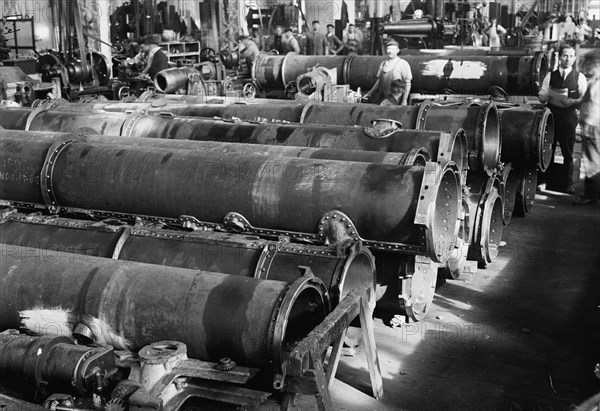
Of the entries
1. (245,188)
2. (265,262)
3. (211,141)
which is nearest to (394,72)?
(211,141)

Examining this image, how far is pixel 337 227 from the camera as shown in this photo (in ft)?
16.1

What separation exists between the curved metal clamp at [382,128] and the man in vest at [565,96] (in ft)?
11.8

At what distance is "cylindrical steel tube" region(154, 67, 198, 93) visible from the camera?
11.7 meters

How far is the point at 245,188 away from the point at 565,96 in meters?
5.66

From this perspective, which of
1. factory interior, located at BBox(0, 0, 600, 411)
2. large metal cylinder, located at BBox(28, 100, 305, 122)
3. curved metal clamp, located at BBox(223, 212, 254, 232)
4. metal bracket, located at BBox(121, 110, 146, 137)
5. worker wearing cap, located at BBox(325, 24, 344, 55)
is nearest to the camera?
factory interior, located at BBox(0, 0, 600, 411)

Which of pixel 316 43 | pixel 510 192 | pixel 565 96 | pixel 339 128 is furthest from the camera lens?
pixel 316 43

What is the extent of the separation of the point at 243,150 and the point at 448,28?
46.6 ft

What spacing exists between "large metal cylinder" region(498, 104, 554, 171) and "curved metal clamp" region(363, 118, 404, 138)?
84.4 inches

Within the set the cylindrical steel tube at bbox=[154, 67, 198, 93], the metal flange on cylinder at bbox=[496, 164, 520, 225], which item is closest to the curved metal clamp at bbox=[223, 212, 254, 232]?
the metal flange on cylinder at bbox=[496, 164, 520, 225]

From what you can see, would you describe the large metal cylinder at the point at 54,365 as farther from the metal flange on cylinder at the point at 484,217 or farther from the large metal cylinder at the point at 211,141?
the metal flange on cylinder at the point at 484,217

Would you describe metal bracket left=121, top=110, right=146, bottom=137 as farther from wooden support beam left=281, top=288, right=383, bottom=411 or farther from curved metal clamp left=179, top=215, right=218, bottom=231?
wooden support beam left=281, top=288, right=383, bottom=411

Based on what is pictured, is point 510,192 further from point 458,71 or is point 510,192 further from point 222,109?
point 458,71

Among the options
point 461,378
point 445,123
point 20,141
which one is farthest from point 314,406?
point 445,123

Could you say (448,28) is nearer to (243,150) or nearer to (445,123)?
(445,123)
